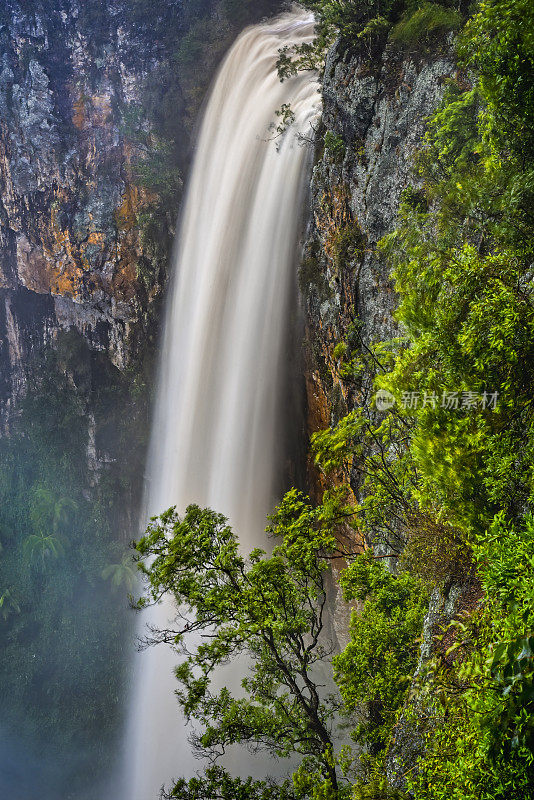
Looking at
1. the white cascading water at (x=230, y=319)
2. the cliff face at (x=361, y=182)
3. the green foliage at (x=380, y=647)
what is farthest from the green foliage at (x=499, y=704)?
the white cascading water at (x=230, y=319)

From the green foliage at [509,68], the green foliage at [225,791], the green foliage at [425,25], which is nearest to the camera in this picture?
the green foliage at [509,68]

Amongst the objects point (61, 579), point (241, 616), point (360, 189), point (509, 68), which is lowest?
point (241, 616)

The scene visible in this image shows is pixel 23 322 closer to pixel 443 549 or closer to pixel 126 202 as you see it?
pixel 126 202

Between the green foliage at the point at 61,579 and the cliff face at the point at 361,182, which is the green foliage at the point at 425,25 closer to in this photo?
the cliff face at the point at 361,182

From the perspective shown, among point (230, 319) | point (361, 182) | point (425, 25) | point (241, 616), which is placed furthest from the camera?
point (230, 319)

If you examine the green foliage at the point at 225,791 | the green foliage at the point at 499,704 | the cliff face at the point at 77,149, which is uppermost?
the cliff face at the point at 77,149

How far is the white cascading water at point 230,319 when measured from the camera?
14.2m

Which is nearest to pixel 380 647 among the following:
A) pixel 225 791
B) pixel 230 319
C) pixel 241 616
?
pixel 241 616

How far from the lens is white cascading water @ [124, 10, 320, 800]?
46.5 feet

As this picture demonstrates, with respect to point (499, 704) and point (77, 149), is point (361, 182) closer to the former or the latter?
point (499, 704)

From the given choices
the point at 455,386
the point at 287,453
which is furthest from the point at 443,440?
the point at 287,453

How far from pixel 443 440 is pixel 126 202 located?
62.6 feet

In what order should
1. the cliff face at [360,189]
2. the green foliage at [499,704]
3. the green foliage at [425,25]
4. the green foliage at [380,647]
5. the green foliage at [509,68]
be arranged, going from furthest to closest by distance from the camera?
the cliff face at [360,189] < the green foliage at [425,25] < the green foliage at [380,647] < the green foliage at [509,68] < the green foliage at [499,704]

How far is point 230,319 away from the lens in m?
15.2
